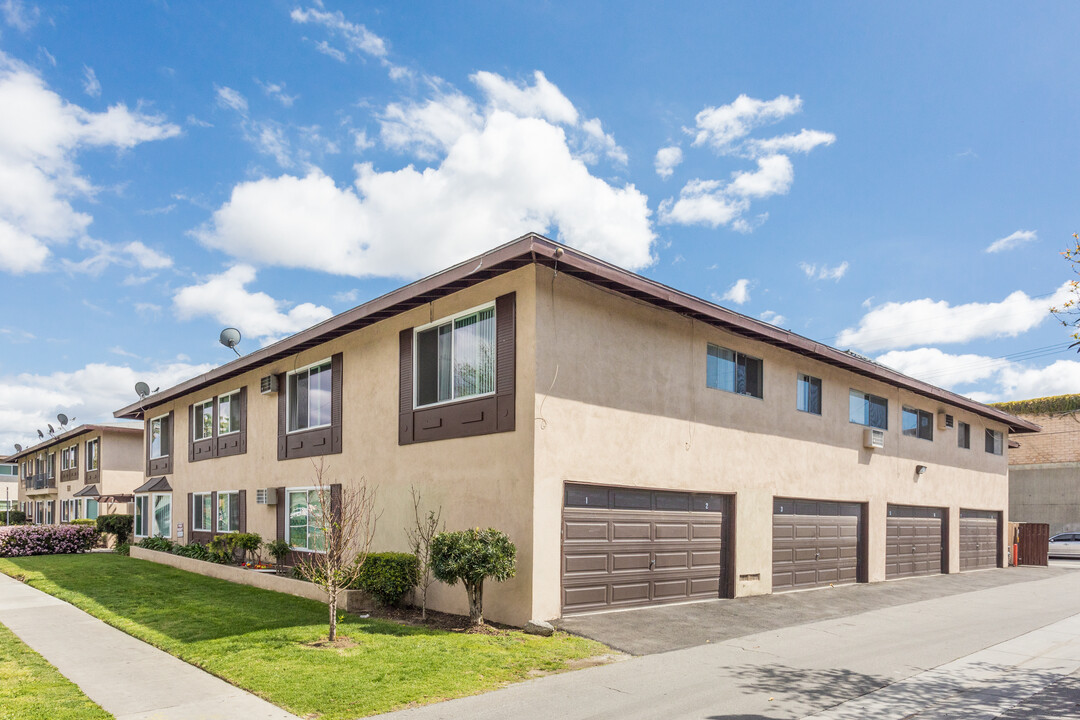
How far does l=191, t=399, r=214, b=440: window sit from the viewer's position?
25.1m

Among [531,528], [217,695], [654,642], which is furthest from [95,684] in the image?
[654,642]

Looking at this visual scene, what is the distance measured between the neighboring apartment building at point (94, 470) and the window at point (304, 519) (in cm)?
2259

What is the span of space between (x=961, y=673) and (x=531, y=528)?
5.94 meters

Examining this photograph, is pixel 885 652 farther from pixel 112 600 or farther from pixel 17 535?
pixel 17 535

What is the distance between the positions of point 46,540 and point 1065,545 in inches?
1613

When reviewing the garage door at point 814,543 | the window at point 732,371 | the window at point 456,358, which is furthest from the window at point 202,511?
the garage door at point 814,543

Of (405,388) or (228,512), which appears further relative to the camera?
(228,512)

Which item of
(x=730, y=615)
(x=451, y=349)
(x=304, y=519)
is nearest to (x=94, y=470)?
(x=304, y=519)

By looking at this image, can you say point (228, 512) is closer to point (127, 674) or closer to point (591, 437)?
point (127, 674)

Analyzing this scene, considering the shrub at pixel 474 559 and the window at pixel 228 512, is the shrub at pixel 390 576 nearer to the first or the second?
the shrub at pixel 474 559

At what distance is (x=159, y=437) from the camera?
29625mm

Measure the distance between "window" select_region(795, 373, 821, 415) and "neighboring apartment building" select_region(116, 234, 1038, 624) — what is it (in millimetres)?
72

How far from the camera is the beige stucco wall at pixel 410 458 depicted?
1221 cm

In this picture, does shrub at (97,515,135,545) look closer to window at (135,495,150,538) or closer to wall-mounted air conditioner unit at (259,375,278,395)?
window at (135,495,150,538)
